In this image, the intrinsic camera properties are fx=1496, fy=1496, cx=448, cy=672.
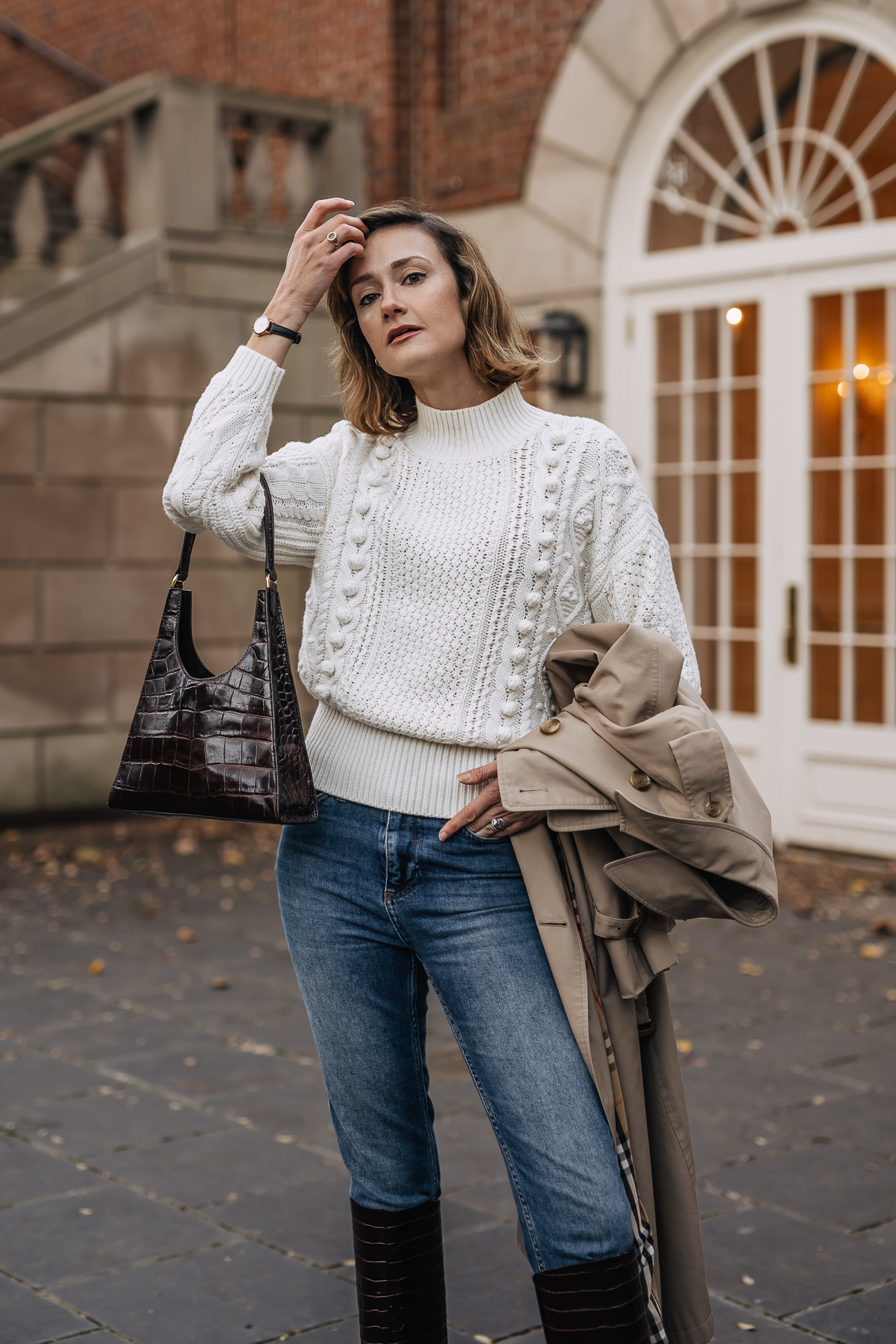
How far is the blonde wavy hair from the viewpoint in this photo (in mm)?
2311

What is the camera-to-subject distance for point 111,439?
28.7 feet

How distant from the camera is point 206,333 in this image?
29.7 ft

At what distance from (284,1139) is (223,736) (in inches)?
85.6

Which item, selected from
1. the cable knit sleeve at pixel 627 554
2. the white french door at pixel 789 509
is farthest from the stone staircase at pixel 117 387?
the cable knit sleeve at pixel 627 554

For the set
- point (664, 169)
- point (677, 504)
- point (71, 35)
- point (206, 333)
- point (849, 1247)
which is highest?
point (71, 35)

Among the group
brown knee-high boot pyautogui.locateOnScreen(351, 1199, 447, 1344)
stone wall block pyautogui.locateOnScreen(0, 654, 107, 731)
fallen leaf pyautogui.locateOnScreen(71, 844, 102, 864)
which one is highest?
stone wall block pyautogui.locateOnScreen(0, 654, 107, 731)

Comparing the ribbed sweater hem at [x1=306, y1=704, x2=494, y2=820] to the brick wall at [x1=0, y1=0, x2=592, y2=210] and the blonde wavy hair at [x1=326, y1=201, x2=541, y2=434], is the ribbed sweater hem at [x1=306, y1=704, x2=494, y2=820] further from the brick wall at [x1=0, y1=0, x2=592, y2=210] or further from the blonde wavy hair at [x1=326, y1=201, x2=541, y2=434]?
the brick wall at [x1=0, y1=0, x2=592, y2=210]

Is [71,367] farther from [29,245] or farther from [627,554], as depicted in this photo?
[627,554]

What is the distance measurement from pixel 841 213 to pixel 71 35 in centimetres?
767

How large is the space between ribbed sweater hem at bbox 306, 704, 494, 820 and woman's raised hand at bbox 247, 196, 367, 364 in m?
0.62

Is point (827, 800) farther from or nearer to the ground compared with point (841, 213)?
nearer to the ground

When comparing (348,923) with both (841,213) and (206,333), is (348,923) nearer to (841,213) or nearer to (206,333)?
(841,213)

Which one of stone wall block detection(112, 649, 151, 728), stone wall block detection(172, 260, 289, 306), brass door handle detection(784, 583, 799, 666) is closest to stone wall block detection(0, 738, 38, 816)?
stone wall block detection(112, 649, 151, 728)

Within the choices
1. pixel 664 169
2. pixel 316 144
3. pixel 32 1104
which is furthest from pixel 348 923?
pixel 316 144
